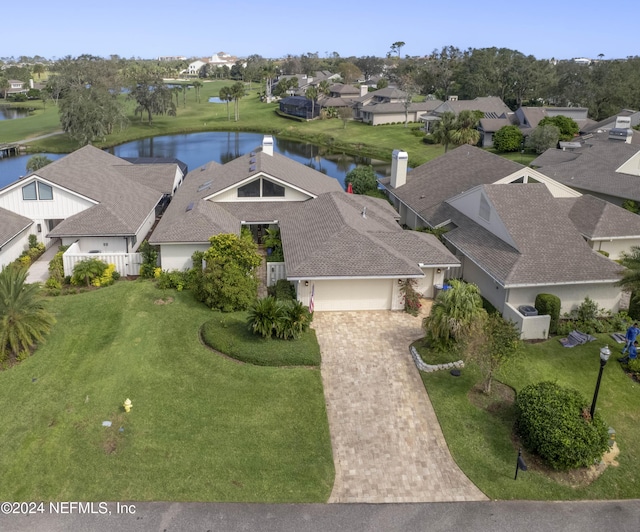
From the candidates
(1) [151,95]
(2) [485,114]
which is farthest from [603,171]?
(1) [151,95]

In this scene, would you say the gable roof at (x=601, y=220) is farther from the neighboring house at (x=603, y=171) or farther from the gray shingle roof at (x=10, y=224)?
the gray shingle roof at (x=10, y=224)

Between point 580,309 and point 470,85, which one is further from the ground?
point 470,85

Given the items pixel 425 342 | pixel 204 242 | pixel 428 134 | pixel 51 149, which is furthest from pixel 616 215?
pixel 51 149

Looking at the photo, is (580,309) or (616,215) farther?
(616,215)

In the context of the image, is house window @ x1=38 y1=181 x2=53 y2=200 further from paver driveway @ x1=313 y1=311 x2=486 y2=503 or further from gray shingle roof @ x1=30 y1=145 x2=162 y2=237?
paver driveway @ x1=313 y1=311 x2=486 y2=503

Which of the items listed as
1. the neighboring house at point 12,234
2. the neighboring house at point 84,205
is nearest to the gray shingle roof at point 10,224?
the neighboring house at point 12,234

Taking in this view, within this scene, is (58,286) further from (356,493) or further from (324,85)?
(324,85)

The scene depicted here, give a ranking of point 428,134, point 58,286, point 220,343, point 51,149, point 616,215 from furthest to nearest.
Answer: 1. point 428,134
2. point 51,149
3. point 616,215
4. point 58,286
5. point 220,343
